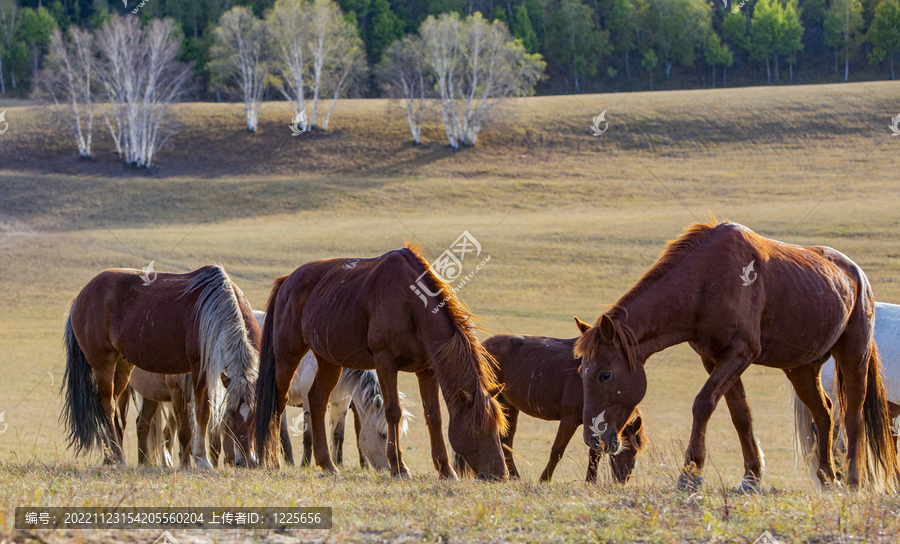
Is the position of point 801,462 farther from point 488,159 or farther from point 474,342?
point 488,159

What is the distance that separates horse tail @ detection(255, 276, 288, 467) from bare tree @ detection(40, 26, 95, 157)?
46849 millimetres

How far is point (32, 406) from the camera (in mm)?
15477

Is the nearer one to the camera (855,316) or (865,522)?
(865,522)

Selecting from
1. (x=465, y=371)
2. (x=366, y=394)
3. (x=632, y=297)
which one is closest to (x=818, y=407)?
(x=632, y=297)

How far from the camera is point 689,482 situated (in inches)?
207

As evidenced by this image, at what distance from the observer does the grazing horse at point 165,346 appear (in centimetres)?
787

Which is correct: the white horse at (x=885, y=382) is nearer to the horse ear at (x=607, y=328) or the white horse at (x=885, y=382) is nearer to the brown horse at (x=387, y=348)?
the horse ear at (x=607, y=328)

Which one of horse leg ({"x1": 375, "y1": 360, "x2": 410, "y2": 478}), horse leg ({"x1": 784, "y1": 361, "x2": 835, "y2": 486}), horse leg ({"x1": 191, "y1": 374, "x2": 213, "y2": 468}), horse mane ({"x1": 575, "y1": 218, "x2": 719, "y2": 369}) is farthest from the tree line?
horse mane ({"x1": 575, "y1": 218, "x2": 719, "y2": 369})

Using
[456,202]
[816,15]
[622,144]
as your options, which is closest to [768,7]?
[816,15]

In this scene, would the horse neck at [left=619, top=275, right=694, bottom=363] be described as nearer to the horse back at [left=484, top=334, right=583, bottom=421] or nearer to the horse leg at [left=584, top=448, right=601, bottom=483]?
the horse leg at [left=584, top=448, right=601, bottom=483]

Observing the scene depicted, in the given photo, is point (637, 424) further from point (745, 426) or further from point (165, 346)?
point (165, 346)

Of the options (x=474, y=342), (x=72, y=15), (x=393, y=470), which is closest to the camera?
(x=474, y=342)

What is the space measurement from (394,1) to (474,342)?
10586 cm

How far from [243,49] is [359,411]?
4726cm
